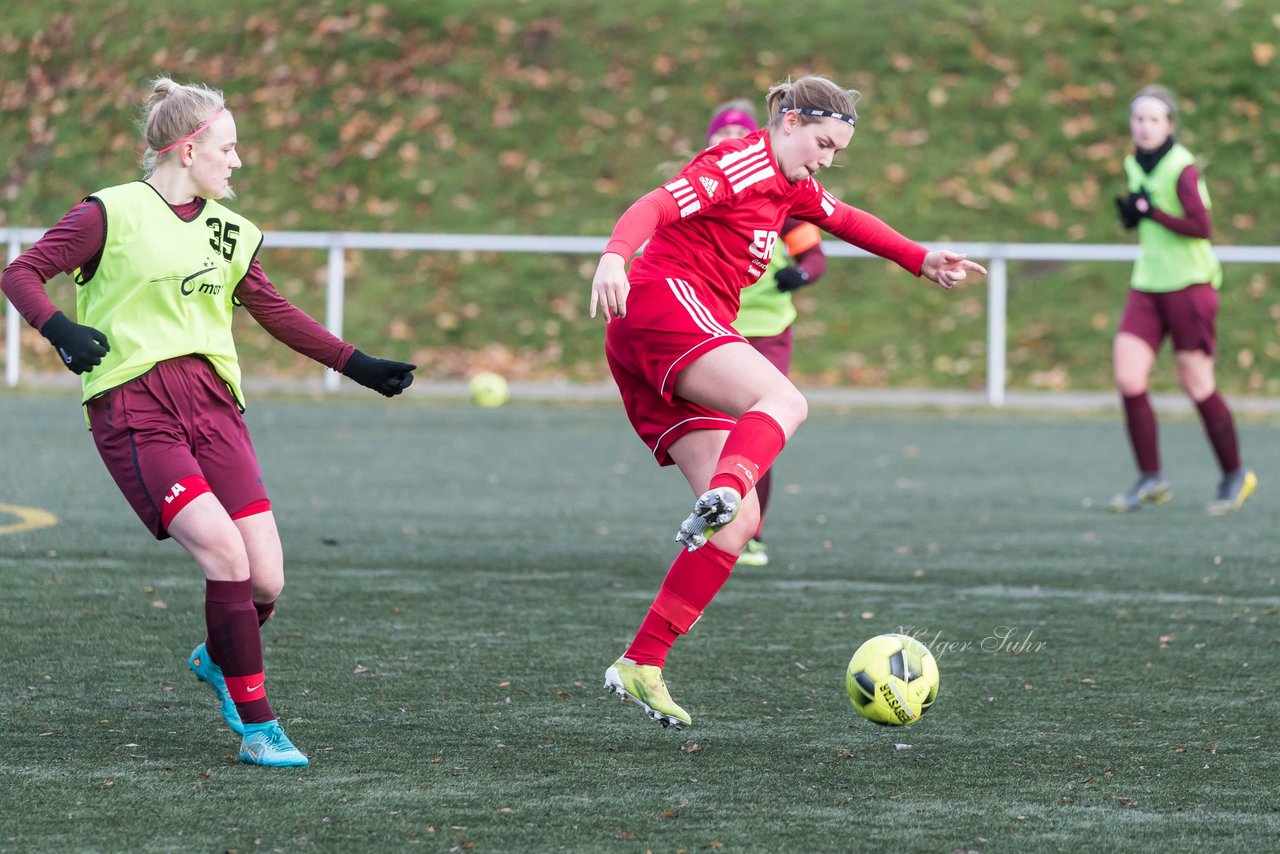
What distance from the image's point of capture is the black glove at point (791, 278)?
24.7 ft

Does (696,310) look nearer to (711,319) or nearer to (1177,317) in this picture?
(711,319)

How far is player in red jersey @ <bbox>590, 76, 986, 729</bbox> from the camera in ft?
15.3

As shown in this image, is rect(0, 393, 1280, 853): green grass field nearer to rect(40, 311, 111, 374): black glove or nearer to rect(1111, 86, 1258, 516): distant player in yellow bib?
rect(1111, 86, 1258, 516): distant player in yellow bib

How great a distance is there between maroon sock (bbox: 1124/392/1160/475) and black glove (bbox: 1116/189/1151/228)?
90 cm

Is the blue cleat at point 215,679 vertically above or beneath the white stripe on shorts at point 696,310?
beneath

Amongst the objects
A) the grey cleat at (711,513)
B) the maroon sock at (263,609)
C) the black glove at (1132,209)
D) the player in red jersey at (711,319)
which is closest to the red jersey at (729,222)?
the player in red jersey at (711,319)

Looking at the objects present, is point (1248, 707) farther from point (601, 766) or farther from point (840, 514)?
point (840, 514)

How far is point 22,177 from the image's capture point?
22.7 meters

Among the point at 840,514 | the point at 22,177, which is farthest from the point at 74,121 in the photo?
the point at 840,514

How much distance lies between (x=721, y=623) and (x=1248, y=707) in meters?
1.95

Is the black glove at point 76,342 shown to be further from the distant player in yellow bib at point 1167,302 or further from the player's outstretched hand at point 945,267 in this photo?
the distant player in yellow bib at point 1167,302

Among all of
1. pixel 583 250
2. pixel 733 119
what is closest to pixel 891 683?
pixel 733 119

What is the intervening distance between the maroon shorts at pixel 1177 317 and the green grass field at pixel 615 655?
0.89 meters

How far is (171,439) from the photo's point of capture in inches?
172
